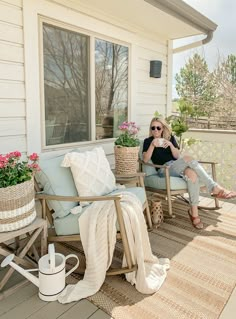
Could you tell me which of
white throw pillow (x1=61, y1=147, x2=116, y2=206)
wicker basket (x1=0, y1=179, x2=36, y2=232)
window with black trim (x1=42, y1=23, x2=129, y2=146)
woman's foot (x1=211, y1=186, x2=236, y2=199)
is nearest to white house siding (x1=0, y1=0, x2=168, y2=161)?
window with black trim (x1=42, y1=23, x2=129, y2=146)

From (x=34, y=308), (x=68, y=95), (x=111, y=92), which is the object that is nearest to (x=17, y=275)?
(x=34, y=308)

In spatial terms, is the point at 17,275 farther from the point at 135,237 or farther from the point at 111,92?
the point at 111,92

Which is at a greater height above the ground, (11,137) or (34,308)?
(11,137)

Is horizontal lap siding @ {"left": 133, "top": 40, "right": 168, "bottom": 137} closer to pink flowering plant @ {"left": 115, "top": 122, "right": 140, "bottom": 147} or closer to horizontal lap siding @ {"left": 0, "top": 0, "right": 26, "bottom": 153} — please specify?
pink flowering plant @ {"left": 115, "top": 122, "right": 140, "bottom": 147}

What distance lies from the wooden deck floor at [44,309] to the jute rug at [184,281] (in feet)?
0.16

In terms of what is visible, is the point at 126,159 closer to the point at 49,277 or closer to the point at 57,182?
the point at 57,182

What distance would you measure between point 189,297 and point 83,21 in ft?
9.17

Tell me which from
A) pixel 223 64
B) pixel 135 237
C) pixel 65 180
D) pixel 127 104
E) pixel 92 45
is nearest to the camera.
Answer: pixel 135 237

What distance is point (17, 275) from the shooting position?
2180 mm

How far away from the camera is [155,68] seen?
13.3 feet

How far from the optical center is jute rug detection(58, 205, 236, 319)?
5.88ft

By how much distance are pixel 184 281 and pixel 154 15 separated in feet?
9.56

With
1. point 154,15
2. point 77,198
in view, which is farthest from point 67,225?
point 154,15

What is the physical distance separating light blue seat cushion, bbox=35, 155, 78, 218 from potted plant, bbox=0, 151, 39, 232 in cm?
28
